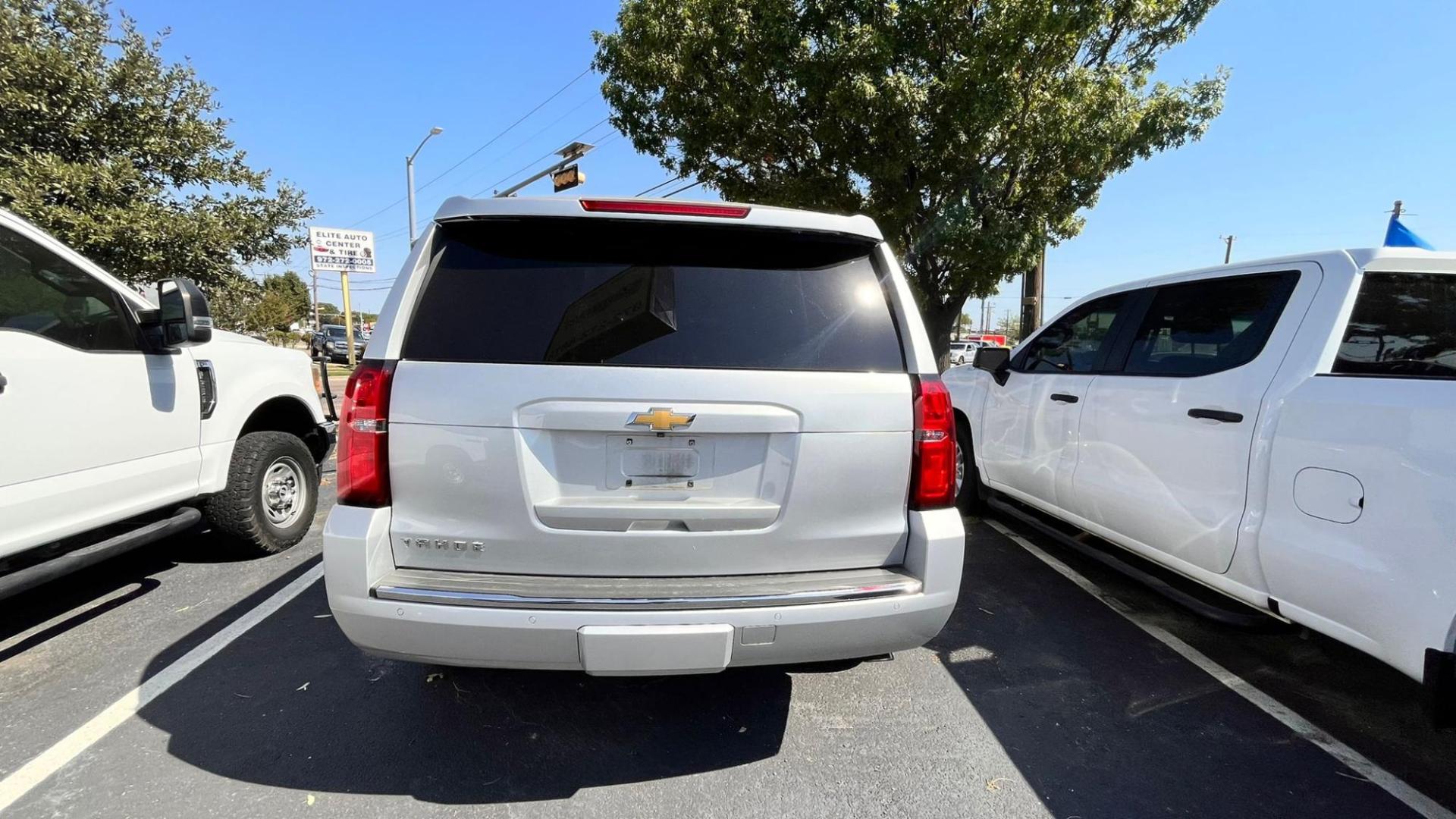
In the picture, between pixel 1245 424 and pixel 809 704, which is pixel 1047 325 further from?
pixel 809 704

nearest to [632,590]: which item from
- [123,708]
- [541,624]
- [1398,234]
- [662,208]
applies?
[541,624]

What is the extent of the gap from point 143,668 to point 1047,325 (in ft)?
17.7

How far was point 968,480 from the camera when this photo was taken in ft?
17.8

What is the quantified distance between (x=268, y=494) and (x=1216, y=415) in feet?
17.8

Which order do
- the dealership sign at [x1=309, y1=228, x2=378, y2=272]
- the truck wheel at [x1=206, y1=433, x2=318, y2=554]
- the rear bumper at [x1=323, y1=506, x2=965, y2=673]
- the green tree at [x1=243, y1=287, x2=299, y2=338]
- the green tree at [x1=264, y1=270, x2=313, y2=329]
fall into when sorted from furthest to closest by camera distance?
the green tree at [x1=264, y1=270, x2=313, y2=329] < the green tree at [x1=243, y1=287, x2=299, y2=338] < the dealership sign at [x1=309, y1=228, x2=378, y2=272] < the truck wheel at [x1=206, y1=433, x2=318, y2=554] < the rear bumper at [x1=323, y1=506, x2=965, y2=673]

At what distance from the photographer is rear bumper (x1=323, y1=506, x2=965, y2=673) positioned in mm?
1980

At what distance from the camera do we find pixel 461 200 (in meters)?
2.32

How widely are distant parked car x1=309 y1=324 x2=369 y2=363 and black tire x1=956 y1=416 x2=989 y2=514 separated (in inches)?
199

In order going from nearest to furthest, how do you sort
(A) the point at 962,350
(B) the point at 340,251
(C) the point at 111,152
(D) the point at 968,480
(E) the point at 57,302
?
(E) the point at 57,302 < (D) the point at 968,480 < (C) the point at 111,152 < (B) the point at 340,251 < (A) the point at 962,350

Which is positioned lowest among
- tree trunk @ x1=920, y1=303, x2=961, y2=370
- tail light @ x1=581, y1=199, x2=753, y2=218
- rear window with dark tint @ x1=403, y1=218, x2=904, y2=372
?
rear window with dark tint @ x1=403, y1=218, x2=904, y2=372

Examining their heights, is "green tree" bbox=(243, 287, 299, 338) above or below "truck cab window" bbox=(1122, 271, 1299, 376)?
above

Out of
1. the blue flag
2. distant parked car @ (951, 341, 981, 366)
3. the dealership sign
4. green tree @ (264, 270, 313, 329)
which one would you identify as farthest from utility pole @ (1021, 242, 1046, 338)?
green tree @ (264, 270, 313, 329)

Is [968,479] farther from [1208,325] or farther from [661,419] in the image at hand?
[661,419]

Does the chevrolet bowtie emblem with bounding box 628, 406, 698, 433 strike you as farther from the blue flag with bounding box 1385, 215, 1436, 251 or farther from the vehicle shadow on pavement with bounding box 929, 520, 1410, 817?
the blue flag with bounding box 1385, 215, 1436, 251
